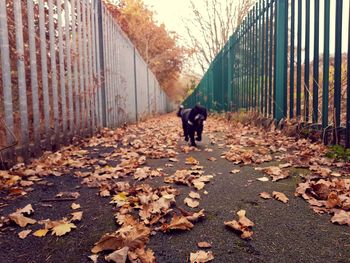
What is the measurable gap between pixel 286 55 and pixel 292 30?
0.46 metres

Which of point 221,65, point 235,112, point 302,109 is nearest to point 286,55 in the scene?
point 302,109

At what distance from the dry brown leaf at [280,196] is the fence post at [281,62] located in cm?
287

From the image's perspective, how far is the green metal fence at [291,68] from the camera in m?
3.23

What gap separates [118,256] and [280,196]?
125 cm

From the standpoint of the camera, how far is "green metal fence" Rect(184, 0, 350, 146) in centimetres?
323

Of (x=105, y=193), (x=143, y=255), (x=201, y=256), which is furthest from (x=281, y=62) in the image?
(x=143, y=255)

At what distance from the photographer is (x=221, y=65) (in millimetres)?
10469

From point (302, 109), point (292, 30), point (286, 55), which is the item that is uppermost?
point (292, 30)

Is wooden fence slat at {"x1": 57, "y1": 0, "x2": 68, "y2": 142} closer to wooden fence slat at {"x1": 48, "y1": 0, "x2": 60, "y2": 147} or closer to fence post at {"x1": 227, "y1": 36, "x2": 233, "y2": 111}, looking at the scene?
wooden fence slat at {"x1": 48, "y1": 0, "x2": 60, "y2": 147}

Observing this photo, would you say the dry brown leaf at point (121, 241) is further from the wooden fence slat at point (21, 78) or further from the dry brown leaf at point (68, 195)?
the wooden fence slat at point (21, 78)

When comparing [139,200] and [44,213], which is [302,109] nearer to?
[139,200]

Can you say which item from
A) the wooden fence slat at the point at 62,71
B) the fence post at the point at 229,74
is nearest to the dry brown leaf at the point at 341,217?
the wooden fence slat at the point at 62,71

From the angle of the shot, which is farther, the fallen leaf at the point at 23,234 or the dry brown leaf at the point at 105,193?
the dry brown leaf at the point at 105,193

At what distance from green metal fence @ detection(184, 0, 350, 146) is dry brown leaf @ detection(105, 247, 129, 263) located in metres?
2.61
